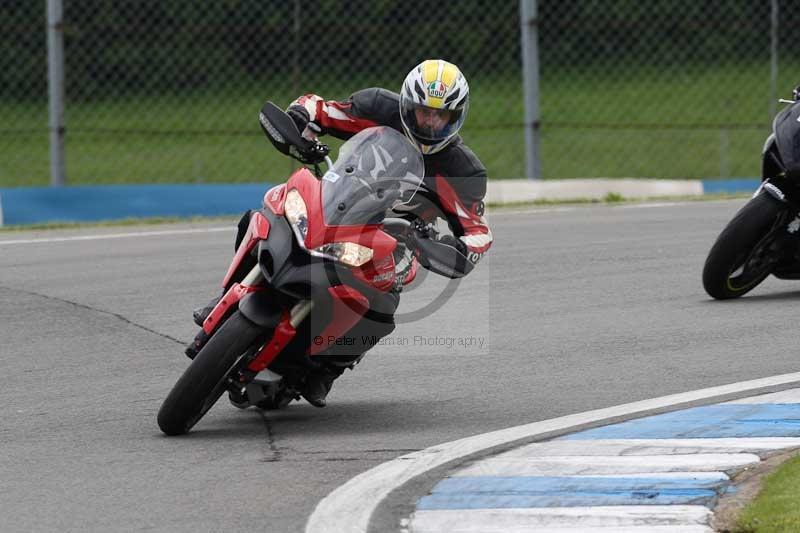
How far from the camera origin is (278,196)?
6.30 meters

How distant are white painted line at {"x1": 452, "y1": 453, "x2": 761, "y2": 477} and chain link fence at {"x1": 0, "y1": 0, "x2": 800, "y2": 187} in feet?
29.8

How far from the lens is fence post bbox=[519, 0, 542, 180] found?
14.2 metres

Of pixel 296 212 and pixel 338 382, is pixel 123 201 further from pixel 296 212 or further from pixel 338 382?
pixel 296 212

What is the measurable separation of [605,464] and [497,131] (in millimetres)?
12648

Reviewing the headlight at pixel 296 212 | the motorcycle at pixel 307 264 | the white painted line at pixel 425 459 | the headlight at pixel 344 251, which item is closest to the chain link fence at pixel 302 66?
the white painted line at pixel 425 459

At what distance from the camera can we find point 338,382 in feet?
24.4

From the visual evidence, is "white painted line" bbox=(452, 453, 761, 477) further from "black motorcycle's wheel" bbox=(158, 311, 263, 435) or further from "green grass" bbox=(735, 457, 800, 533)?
"black motorcycle's wheel" bbox=(158, 311, 263, 435)

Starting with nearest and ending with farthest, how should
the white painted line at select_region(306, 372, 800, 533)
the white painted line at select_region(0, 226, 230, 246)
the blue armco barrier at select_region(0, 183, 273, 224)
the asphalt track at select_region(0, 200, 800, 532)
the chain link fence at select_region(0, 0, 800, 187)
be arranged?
1. the white painted line at select_region(306, 372, 800, 533)
2. the asphalt track at select_region(0, 200, 800, 532)
3. the white painted line at select_region(0, 226, 230, 246)
4. the blue armco barrier at select_region(0, 183, 273, 224)
5. the chain link fence at select_region(0, 0, 800, 187)

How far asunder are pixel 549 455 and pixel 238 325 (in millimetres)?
1311

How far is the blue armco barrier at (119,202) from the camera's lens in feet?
43.6

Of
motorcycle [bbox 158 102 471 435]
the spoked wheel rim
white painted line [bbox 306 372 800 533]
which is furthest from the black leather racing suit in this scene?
the spoked wheel rim

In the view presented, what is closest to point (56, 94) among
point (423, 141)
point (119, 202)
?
point (119, 202)

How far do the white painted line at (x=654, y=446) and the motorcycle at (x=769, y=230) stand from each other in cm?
287

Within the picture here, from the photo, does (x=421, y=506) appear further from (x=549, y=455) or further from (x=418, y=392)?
(x=418, y=392)
